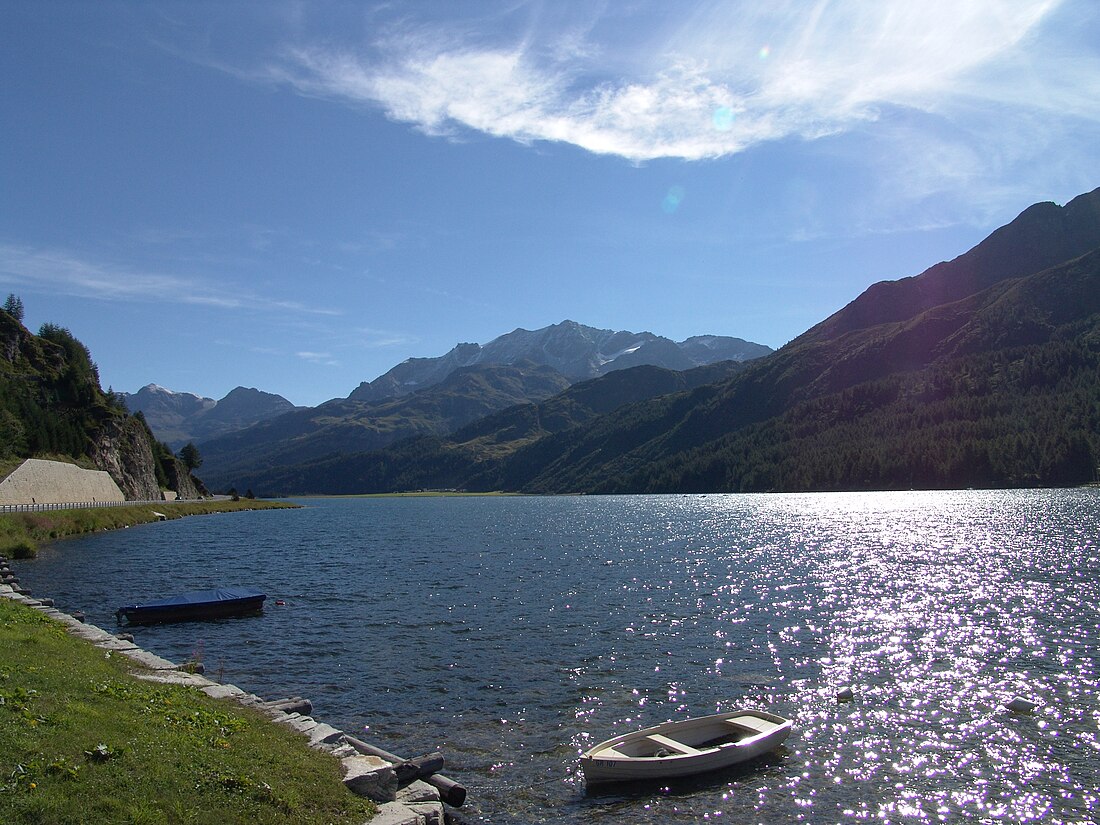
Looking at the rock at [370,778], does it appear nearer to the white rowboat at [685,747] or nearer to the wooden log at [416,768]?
the wooden log at [416,768]

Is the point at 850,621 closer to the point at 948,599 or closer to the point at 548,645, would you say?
the point at 948,599

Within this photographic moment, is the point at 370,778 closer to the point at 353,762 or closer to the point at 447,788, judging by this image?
the point at 353,762

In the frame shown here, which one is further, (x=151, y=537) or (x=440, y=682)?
(x=151, y=537)

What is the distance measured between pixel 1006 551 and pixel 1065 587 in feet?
97.6

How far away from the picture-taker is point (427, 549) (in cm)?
10706

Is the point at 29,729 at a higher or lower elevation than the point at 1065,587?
higher

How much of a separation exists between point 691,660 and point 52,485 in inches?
4857

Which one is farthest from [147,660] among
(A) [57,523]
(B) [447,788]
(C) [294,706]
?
(A) [57,523]

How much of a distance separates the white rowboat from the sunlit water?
59cm

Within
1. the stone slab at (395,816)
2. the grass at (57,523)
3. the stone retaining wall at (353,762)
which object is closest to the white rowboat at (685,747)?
the stone retaining wall at (353,762)

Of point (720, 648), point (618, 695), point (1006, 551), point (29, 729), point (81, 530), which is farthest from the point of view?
point (81, 530)

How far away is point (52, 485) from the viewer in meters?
120

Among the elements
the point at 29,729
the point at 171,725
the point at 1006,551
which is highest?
the point at 29,729

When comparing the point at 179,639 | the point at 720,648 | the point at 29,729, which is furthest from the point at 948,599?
the point at 29,729
